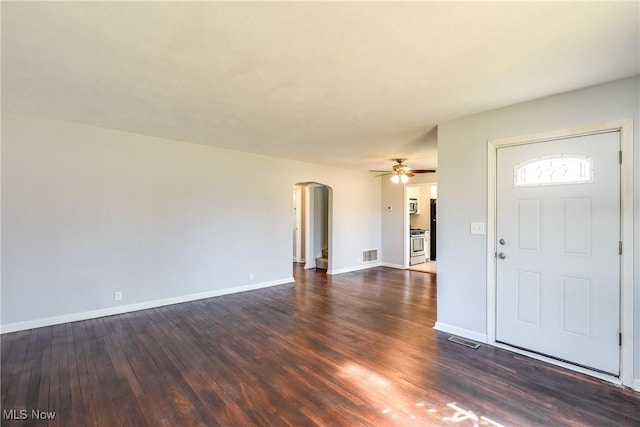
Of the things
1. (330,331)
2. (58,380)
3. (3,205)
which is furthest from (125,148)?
(330,331)

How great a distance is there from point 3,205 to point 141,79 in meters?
2.57

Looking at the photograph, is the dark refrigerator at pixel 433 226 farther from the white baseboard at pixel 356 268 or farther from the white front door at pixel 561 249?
the white front door at pixel 561 249

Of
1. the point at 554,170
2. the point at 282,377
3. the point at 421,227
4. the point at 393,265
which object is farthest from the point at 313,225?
the point at 554,170

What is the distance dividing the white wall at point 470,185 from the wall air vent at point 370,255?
13.5 ft

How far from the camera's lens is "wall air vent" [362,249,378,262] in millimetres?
7738

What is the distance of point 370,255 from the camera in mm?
7883

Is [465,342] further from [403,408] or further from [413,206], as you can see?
[413,206]

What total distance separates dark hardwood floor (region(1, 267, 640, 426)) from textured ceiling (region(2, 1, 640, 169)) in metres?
2.61

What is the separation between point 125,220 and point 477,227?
186 inches

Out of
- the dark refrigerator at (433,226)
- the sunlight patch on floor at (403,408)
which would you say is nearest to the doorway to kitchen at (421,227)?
the dark refrigerator at (433,226)

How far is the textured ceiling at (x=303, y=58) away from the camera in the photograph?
5.61 feet

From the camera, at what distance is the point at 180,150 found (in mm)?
4703

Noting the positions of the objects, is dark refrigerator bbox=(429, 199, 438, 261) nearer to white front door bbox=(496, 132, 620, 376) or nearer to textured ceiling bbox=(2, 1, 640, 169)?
white front door bbox=(496, 132, 620, 376)

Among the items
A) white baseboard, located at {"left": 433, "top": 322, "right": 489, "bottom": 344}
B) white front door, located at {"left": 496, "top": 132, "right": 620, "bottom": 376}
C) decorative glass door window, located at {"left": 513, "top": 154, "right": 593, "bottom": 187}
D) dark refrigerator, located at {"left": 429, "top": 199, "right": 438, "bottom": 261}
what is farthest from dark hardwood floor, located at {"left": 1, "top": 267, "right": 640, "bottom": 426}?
dark refrigerator, located at {"left": 429, "top": 199, "right": 438, "bottom": 261}
